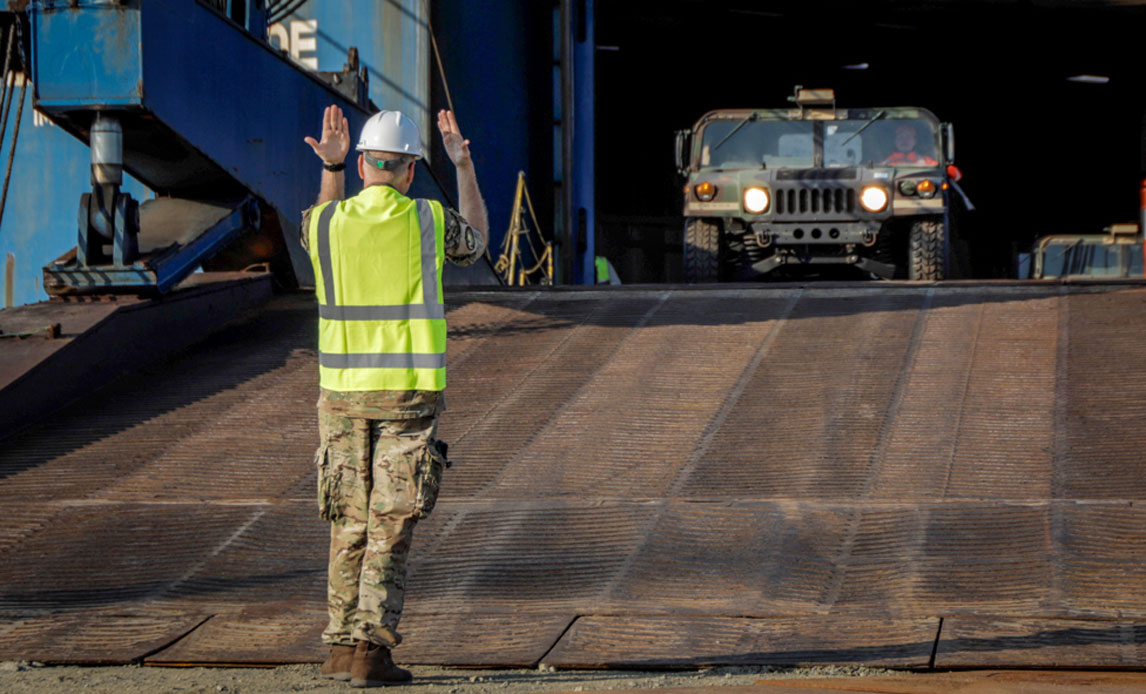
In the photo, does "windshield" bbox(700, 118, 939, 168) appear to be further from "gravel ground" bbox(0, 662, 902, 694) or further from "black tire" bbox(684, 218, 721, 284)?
"gravel ground" bbox(0, 662, 902, 694)

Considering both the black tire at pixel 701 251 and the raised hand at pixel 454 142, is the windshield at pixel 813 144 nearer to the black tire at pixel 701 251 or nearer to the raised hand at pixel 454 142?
the black tire at pixel 701 251

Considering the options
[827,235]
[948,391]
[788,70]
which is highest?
[788,70]

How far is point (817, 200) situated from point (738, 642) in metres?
9.22

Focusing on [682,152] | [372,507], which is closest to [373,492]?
[372,507]

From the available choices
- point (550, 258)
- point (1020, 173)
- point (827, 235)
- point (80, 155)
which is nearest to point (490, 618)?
point (827, 235)

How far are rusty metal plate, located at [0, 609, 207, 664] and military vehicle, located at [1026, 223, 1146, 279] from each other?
49.5 feet

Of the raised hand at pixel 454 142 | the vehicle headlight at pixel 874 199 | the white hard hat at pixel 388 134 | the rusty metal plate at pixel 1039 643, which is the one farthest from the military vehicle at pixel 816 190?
the white hard hat at pixel 388 134

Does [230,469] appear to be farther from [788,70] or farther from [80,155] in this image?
[788,70]

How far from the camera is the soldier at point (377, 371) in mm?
4227

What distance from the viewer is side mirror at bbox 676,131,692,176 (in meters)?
13.6

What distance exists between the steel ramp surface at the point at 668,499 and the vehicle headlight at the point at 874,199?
3.83 metres

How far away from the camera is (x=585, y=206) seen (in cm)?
1742

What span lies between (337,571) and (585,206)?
43.8 ft

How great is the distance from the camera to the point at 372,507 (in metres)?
4.24
